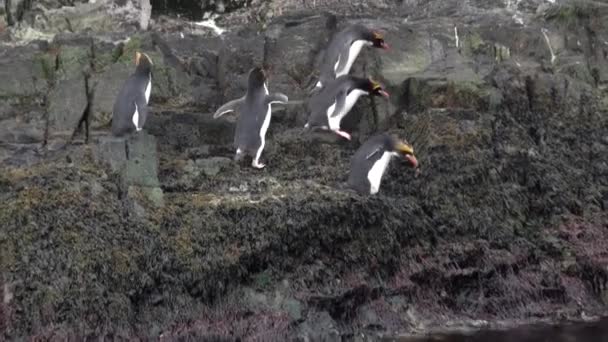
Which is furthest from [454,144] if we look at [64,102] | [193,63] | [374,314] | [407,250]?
[64,102]

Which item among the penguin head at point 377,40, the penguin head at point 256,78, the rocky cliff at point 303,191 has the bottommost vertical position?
the rocky cliff at point 303,191

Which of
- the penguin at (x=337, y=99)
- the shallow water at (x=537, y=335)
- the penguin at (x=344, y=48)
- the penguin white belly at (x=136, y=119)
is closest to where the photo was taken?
the shallow water at (x=537, y=335)

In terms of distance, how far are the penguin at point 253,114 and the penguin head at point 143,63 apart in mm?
941

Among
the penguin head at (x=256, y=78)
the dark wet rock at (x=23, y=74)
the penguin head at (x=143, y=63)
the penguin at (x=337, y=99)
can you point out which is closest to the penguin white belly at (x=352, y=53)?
the penguin at (x=337, y=99)

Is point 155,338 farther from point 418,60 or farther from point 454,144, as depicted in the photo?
point 418,60

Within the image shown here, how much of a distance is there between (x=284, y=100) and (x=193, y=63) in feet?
5.33

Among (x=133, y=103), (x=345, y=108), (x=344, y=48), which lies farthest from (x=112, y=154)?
(x=344, y=48)

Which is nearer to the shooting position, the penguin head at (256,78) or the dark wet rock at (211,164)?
the dark wet rock at (211,164)

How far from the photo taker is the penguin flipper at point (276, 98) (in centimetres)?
1165

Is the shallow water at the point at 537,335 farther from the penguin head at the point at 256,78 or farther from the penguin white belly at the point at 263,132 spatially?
the penguin head at the point at 256,78

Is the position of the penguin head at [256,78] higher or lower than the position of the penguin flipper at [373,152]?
higher

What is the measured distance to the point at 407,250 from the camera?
1051cm

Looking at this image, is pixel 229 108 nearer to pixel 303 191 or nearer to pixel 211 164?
pixel 211 164

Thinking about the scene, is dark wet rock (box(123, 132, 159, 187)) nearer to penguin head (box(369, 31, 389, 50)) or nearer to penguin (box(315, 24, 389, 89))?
penguin (box(315, 24, 389, 89))
